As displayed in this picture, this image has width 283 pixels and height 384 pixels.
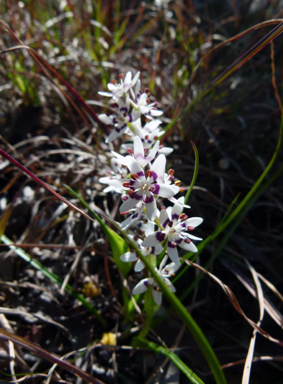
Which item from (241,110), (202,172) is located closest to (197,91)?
(241,110)

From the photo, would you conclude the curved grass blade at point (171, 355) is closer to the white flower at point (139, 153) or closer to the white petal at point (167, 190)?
the white petal at point (167, 190)

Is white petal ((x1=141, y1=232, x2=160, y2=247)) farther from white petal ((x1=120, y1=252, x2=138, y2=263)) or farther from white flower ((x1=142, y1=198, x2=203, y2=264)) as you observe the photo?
white petal ((x1=120, y1=252, x2=138, y2=263))

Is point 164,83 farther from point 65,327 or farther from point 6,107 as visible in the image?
point 65,327

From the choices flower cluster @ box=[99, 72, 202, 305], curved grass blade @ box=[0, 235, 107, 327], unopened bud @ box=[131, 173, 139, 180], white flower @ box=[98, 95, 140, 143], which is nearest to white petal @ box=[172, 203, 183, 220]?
flower cluster @ box=[99, 72, 202, 305]

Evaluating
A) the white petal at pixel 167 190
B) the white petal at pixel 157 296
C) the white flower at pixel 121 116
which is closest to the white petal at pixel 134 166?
the white petal at pixel 167 190

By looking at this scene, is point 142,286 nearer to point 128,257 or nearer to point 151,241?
point 128,257

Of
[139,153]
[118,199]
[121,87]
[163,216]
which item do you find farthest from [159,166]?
[118,199]

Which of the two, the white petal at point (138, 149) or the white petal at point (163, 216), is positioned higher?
the white petal at point (138, 149)

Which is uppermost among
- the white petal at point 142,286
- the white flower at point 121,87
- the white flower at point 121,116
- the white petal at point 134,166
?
the white flower at point 121,87
